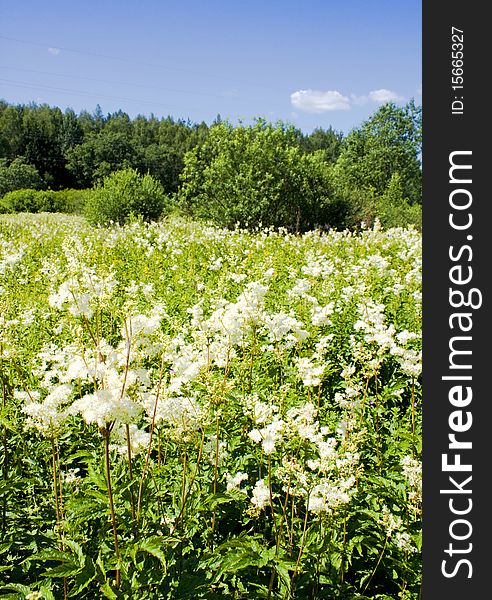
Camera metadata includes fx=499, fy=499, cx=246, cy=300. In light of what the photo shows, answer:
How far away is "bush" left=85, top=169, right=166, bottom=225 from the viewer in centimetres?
2533

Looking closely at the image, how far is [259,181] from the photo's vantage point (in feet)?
89.6

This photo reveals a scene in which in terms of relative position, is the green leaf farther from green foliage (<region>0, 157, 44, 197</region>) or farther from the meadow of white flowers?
green foliage (<region>0, 157, 44, 197</region>)

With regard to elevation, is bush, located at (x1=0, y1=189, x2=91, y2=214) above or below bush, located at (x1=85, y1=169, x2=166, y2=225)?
above

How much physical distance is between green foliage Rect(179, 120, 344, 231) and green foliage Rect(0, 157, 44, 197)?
2364 inches

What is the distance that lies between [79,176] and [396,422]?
3982 inches

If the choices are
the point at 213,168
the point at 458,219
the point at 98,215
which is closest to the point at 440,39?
the point at 458,219

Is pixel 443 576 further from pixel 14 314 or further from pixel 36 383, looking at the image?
pixel 14 314

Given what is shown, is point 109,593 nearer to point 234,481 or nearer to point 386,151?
point 234,481

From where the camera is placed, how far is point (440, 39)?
7.63ft

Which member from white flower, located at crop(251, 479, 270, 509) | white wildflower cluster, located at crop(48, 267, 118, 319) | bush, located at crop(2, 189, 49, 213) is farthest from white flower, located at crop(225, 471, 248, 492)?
bush, located at crop(2, 189, 49, 213)

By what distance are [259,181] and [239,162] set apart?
2034 millimetres

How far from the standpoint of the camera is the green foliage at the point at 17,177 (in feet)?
259

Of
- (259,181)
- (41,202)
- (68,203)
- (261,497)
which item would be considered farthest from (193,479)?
(68,203)

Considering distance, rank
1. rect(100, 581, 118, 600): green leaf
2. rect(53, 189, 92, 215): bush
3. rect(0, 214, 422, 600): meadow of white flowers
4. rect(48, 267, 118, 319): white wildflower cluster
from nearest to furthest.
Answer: rect(100, 581, 118, 600): green leaf < rect(0, 214, 422, 600): meadow of white flowers < rect(48, 267, 118, 319): white wildflower cluster < rect(53, 189, 92, 215): bush
